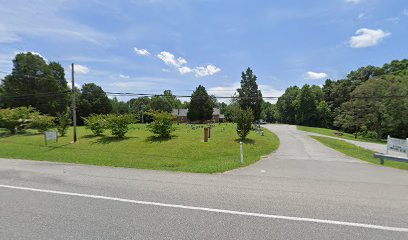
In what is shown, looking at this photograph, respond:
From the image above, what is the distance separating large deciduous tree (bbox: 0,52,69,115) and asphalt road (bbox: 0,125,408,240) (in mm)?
44735

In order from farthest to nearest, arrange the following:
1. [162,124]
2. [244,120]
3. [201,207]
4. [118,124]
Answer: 1. [118,124]
2. [162,124]
3. [244,120]
4. [201,207]

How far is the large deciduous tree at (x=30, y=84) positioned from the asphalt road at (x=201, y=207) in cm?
4474

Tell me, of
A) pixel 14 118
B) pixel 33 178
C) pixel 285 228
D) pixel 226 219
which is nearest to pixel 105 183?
pixel 33 178

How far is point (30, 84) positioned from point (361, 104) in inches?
2393

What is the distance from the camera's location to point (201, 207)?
4.51 m

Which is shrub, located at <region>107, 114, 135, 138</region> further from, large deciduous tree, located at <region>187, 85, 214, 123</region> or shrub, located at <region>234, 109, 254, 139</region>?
large deciduous tree, located at <region>187, 85, 214, 123</region>

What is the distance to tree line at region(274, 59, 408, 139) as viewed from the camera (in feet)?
110

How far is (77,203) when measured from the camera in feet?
15.6

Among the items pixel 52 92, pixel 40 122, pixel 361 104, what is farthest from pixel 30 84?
pixel 361 104

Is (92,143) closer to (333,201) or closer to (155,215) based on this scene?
(155,215)

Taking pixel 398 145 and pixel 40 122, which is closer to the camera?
pixel 398 145

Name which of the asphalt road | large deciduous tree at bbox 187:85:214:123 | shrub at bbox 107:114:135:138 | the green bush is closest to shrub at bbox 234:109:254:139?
shrub at bbox 107:114:135:138

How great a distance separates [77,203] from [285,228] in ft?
13.7

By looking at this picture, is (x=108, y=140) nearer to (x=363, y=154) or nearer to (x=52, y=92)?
(x=363, y=154)
